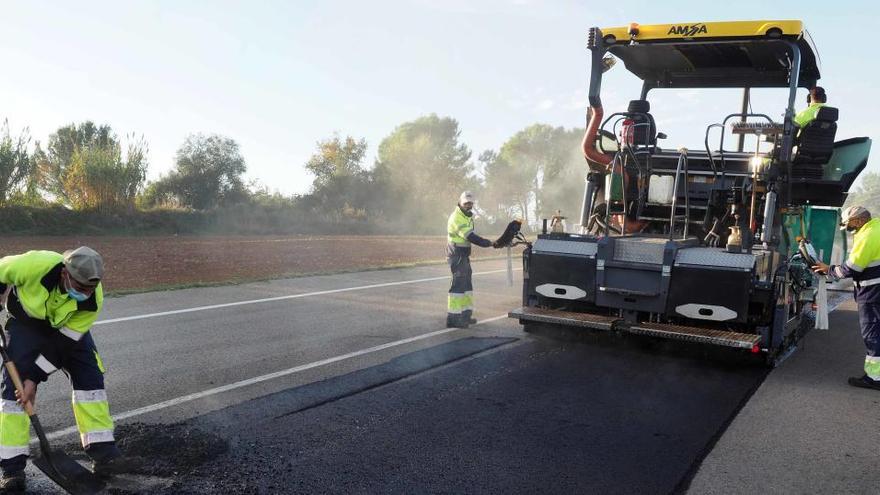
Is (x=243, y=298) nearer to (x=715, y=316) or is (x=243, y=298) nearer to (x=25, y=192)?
(x=715, y=316)

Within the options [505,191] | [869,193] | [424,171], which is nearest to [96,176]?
[424,171]

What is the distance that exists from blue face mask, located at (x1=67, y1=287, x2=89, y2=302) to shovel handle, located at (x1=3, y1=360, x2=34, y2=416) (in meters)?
0.43

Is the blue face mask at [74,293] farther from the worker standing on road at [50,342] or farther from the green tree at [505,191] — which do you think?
the green tree at [505,191]

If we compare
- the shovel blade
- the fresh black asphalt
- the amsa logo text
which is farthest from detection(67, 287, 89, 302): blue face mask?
the amsa logo text

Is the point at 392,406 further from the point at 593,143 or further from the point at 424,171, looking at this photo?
the point at 424,171

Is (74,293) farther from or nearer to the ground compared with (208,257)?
farther from the ground

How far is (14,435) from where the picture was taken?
327 centimetres

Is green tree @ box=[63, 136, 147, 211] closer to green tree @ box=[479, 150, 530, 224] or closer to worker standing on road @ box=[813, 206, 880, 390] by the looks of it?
worker standing on road @ box=[813, 206, 880, 390]

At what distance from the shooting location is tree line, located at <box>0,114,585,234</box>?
2089 cm

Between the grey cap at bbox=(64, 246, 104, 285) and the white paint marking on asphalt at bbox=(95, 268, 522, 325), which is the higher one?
the grey cap at bbox=(64, 246, 104, 285)

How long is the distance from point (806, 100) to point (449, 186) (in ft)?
122

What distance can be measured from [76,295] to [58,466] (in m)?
0.91

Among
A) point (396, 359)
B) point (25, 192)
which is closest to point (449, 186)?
point (25, 192)

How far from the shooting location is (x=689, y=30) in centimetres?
691
